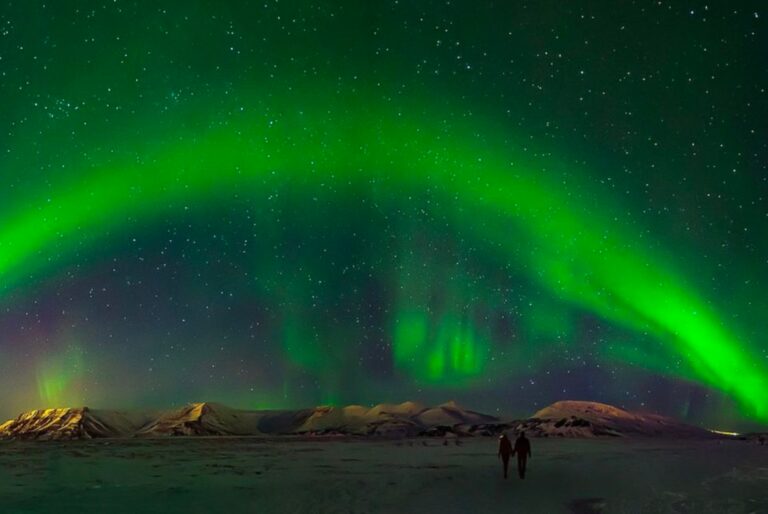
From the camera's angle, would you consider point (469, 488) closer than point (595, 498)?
No

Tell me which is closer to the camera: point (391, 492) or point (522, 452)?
point (391, 492)

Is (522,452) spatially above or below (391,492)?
above

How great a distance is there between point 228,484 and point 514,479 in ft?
36.3

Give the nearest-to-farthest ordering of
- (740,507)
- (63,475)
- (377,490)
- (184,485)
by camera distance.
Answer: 1. (740,507)
2. (377,490)
3. (184,485)
4. (63,475)

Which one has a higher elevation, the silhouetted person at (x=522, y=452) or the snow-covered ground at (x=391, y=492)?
the silhouetted person at (x=522, y=452)

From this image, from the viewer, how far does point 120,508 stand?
18.3 m

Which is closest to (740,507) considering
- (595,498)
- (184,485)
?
Answer: (595,498)

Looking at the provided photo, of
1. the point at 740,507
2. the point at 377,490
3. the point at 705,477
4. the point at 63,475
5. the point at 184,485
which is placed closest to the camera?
the point at 740,507

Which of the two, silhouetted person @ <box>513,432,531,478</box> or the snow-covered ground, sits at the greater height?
silhouetted person @ <box>513,432,531,478</box>

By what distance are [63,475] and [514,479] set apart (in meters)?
21.4

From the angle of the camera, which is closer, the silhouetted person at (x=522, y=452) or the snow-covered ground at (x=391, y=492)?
the snow-covered ground at (x=391, y=492)

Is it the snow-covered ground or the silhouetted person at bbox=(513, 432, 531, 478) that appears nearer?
the snow-covered ground

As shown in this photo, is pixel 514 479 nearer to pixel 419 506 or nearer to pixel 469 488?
pixel 469 488

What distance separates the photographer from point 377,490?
73.0ft
